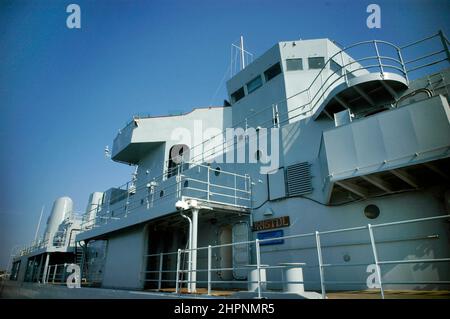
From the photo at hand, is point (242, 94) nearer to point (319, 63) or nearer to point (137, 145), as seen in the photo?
point (319, 63)

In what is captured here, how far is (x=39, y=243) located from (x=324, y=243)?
2244 centimetres

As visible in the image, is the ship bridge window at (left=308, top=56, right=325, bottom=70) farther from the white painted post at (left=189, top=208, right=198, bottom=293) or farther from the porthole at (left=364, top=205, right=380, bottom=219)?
the white painted post at (left=189, top=208, right=198, bottom=293)

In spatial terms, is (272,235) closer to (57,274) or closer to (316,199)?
(316,199)

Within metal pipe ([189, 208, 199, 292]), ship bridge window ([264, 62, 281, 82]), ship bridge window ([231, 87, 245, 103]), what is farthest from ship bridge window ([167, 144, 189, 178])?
metal pipe ([189, 208, 199, 292])

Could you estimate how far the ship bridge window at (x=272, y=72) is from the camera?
11969mm

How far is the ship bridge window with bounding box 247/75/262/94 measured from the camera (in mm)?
12742

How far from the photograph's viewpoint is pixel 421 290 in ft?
16.9

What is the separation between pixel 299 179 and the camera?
741 cm

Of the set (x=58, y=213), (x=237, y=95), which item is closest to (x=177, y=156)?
(x=237, y=95)

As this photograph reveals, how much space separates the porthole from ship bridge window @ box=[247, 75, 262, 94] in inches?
318

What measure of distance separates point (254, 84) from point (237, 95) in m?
1.21

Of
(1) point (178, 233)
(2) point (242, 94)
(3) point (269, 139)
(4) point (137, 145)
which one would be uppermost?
(2) point (242, 94)

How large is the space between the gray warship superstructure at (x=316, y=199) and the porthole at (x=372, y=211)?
21mm
